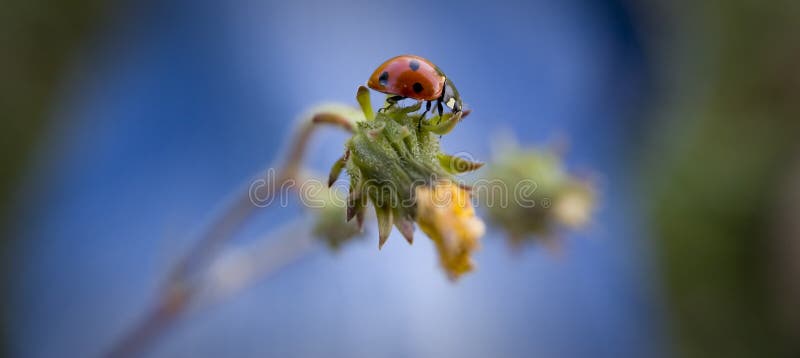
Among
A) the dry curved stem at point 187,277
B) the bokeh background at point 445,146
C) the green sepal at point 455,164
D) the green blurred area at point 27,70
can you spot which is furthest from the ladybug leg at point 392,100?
the green blurred area at point 27,70

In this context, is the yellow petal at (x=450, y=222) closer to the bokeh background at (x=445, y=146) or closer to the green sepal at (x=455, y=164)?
the green sepal at (x=455, y=164)

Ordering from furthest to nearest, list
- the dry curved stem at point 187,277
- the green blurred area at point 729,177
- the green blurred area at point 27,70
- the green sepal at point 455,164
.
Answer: the green blurred area at point 729,177 → the green blurred area at point 27,70 → the dry curved stem at point 187,277 → the green sepal at point 455,164

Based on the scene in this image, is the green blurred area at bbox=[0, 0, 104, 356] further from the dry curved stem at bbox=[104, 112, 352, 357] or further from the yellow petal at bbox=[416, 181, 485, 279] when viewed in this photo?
the yellow petal at bbox=[416, 181, 485, 279]

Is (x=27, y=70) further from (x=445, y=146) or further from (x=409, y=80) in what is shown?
(x=409, y=80)

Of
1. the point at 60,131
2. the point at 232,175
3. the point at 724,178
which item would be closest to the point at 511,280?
the point at 232,175

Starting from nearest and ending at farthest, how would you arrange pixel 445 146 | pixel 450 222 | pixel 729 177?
pixel 450 222 → pixel 445 146 → pixel 729 177

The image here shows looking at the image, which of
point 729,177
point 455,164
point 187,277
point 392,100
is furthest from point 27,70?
point 729,177
